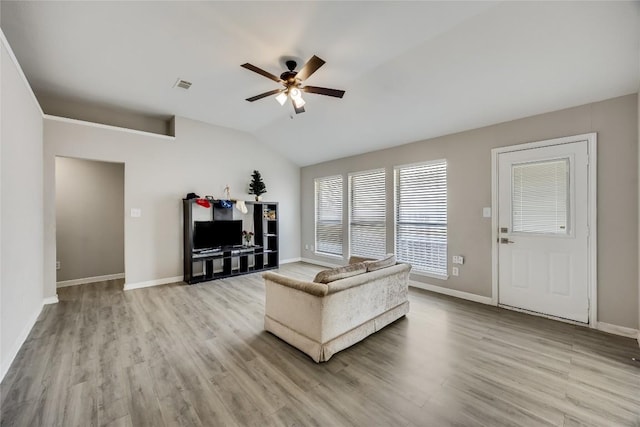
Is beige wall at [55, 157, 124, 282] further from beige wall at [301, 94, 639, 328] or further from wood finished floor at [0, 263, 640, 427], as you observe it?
beige wall at [301, 94, 639, 328]

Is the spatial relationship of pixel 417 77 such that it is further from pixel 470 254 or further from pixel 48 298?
pixel 48 298

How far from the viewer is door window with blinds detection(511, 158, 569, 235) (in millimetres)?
3176

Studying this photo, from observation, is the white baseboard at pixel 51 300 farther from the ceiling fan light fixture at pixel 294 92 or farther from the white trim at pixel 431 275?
the white trim at pixel 431 275

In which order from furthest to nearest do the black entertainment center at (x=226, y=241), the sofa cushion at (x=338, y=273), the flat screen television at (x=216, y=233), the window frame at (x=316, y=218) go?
the window frame at (x=316, y=218), the flat screen television at (x=216, y=233), the black entertainment center at (x=226, y=241), the sofa cushion at (x=338, y=273)

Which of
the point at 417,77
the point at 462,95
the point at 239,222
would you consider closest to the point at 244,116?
the point at 239,222

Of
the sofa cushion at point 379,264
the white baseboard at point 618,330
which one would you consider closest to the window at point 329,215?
the sofa cushion at point 379,264

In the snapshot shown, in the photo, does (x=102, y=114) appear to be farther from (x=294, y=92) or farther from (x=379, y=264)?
(x=379, y=264)

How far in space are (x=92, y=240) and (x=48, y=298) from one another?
1.45 metres

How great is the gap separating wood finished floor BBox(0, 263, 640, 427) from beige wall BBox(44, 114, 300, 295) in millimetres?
1471

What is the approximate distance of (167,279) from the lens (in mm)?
4926

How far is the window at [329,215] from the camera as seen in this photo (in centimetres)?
617

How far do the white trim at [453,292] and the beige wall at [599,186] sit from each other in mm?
61

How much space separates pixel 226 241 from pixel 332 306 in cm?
368

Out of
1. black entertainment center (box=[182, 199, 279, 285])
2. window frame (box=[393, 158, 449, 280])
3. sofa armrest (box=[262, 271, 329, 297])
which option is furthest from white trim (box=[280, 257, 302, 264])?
sofa armrest (box=[262, 271, 329, 297])
